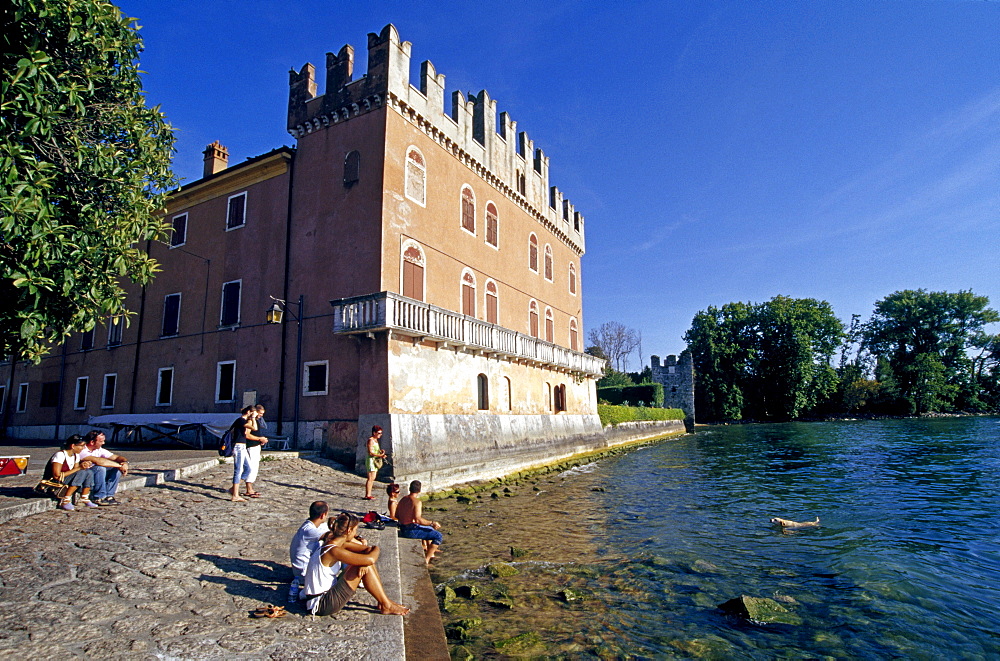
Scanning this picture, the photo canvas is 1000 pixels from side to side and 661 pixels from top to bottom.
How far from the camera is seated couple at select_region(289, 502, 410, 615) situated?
17.9ft

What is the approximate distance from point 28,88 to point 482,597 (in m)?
8.31

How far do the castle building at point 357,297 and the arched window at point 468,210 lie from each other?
0.09 meters

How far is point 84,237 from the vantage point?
768 cm

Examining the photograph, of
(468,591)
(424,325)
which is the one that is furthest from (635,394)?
(468,591)

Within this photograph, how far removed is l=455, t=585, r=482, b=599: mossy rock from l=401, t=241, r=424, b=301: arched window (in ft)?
37.8

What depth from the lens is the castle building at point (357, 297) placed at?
54.4ft

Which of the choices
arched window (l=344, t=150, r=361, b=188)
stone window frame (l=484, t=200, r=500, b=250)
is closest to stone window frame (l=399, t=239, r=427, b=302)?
arched window (l=344, t=150, r=361, b=188)

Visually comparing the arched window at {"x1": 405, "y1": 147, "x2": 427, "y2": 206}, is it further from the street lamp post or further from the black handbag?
the black handbag

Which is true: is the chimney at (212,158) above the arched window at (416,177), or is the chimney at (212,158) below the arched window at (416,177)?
above

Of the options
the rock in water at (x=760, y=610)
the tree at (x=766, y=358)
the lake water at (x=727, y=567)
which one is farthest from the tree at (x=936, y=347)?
the rock in water at (x=760, y=610)

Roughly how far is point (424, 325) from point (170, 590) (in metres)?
11.5

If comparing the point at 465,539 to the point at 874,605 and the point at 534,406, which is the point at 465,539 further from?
the point at 534,406

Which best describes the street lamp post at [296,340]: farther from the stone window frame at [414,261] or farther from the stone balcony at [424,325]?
the stone window frame at [414,261]

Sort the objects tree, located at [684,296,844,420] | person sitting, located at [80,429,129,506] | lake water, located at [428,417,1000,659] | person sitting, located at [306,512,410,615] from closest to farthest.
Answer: person sitting, located at [306,512,410,615]
lake water, located at [428,417,1000,659]
person sitting, located at [80,429,129,506]
tree, located at [684,296,844,420]
